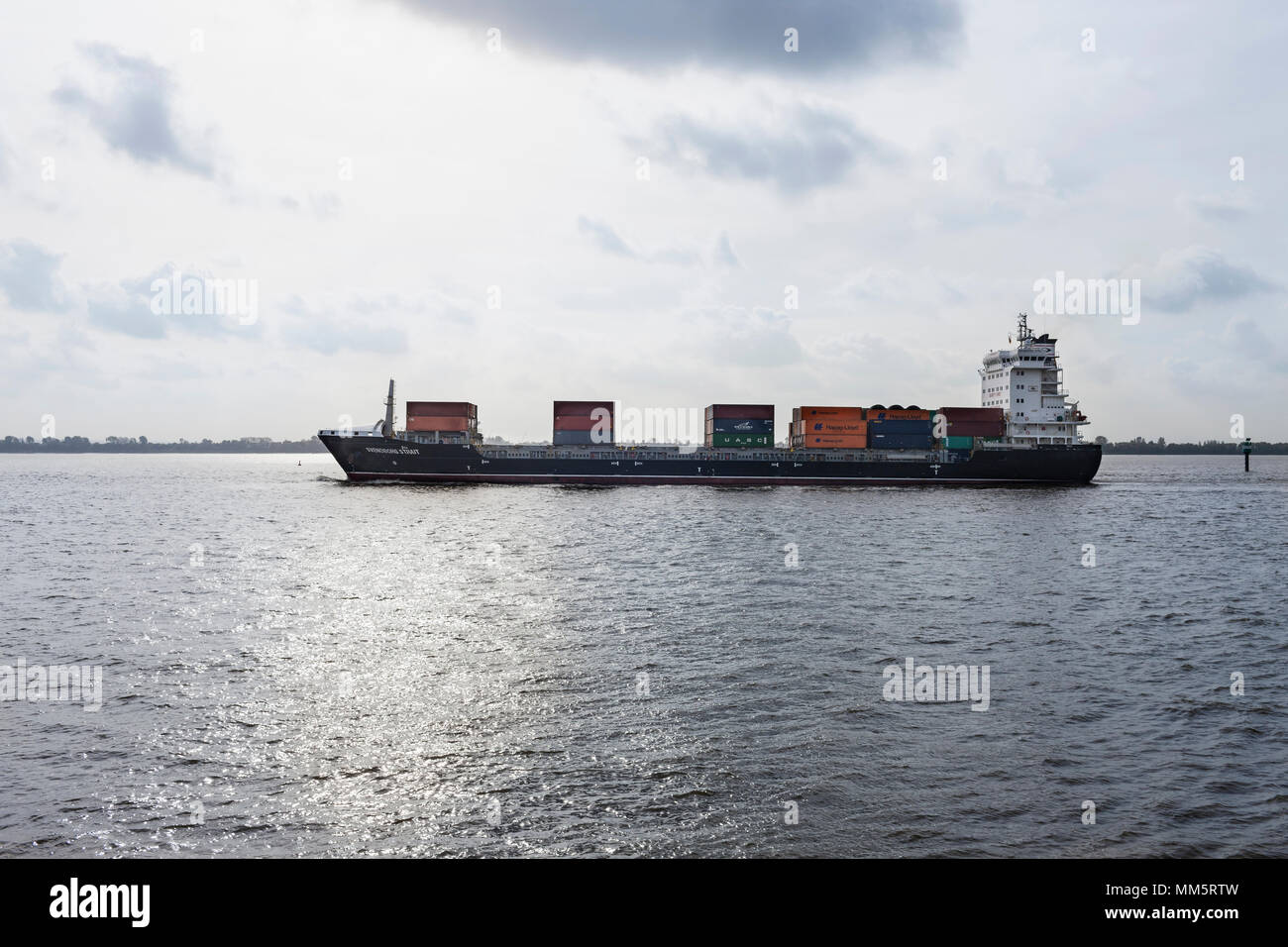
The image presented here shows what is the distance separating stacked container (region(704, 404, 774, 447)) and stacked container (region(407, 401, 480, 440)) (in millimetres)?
29272

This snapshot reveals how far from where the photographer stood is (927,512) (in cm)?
5372

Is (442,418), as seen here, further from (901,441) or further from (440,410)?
(901,441)

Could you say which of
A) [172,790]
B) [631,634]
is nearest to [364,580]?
[631,634]

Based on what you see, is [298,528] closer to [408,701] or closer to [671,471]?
[408,701]

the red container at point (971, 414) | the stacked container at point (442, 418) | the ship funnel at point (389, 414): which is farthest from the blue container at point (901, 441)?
the ship funnel at point (389, 414)

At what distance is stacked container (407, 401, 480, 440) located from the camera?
82750 millimetres

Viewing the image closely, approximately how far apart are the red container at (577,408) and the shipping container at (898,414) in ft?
103

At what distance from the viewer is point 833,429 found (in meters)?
82.6

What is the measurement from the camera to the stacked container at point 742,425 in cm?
8362

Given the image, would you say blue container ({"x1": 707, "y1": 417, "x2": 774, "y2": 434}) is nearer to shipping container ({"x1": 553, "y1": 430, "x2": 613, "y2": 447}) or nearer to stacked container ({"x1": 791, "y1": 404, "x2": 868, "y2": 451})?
stacked container ({"x1": 791, "y1": 404, "x2": 868, "y2": 451})

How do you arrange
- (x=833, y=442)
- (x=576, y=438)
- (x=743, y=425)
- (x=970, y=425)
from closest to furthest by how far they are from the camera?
1. (x=970, y=425)
2. (x=833, y=442)
3. (x=743, y=425)
4. (x=576, y=438)

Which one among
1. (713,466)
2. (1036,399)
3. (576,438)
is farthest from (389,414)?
(1036,399)

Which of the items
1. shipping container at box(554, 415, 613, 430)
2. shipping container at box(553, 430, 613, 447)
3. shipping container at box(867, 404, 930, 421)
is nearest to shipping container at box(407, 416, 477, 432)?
shipping container at box(553, 430, 613, 447)

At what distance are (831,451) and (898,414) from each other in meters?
8.62
